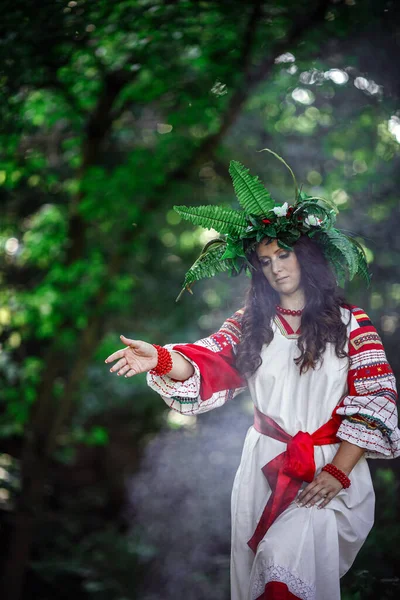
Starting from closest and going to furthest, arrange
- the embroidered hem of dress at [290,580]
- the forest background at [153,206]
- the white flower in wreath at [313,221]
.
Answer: the embroidered hem of dress at [290,580] < the white flower in wreath at [313,221] < the forest background at [153,206]

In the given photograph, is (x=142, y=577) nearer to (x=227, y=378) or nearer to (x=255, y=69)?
(x=227, y=378)

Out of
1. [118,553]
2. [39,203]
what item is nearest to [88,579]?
[118,553]

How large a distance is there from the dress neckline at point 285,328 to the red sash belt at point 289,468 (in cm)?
32

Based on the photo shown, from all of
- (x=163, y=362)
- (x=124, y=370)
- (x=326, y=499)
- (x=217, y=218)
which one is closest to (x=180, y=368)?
(x=163, y=362)

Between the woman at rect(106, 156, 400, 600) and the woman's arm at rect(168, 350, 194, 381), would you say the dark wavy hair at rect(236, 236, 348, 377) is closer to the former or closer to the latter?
the woman at rect(106, 156, 400, 600)

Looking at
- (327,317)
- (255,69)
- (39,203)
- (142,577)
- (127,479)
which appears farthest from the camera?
(127,479)

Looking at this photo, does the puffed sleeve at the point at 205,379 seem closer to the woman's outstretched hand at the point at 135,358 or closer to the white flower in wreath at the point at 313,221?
the woman's outstretched hand at the point at 135,358

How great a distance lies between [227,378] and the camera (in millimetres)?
2092

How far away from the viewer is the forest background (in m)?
3.44

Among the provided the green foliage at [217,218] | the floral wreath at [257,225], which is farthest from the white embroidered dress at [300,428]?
the green foliage at [217,218]

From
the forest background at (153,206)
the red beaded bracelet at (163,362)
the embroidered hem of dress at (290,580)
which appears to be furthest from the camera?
the forest background at (153,206)

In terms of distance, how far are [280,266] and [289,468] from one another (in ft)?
2.28

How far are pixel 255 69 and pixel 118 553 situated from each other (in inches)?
174

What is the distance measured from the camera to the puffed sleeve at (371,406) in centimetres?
188
